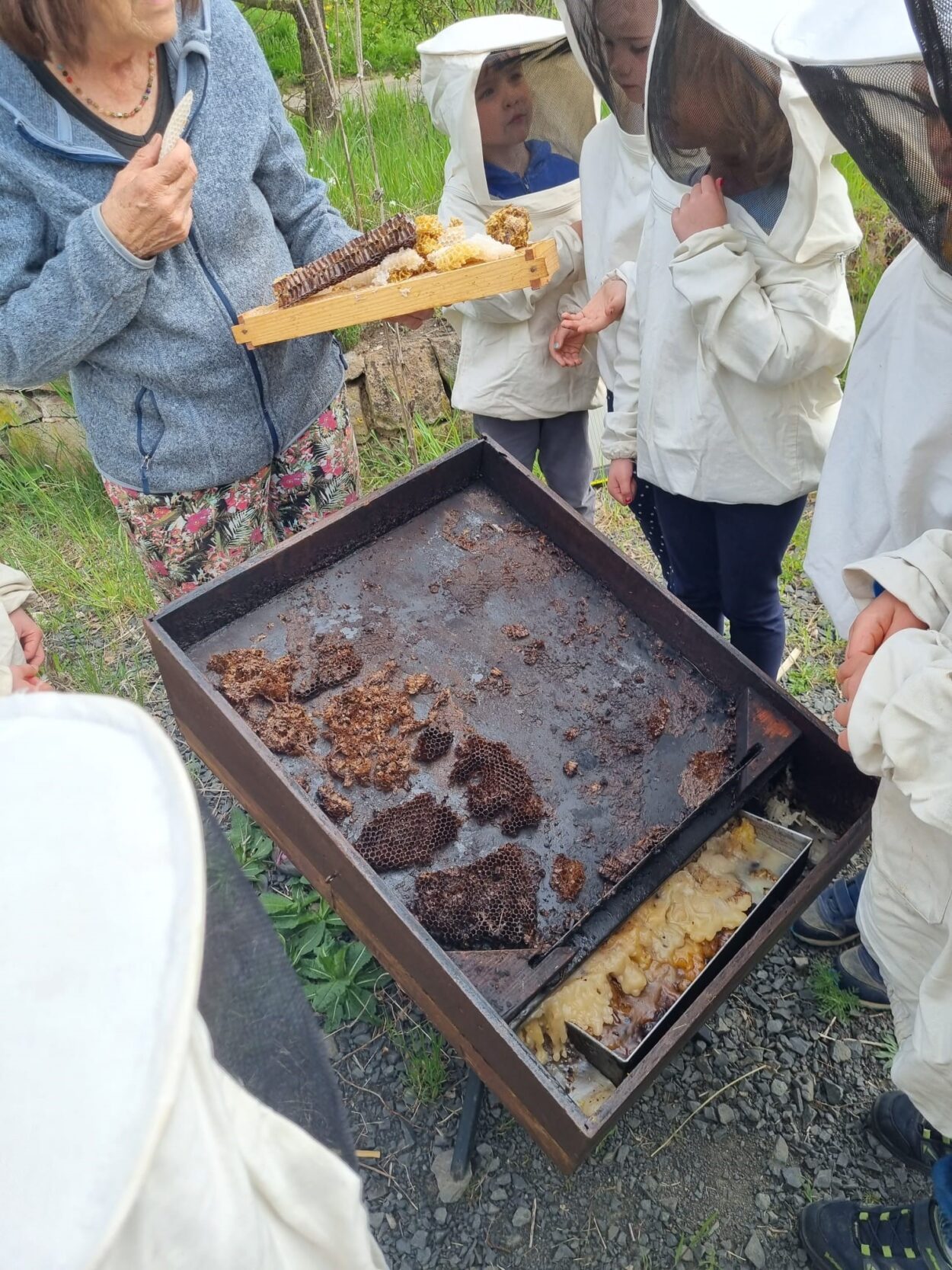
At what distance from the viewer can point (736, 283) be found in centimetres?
190

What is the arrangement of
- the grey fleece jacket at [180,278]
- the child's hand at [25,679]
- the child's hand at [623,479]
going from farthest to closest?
the child's hand at [623,479] → the grey fleece jacket at [180,278] → the child's hand at [25,679]

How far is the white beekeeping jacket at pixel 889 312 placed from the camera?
48.2 inches

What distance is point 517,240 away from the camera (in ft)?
7.77

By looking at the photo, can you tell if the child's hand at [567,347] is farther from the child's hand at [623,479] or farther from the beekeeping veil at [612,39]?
the beekeeping veil at [612,39]

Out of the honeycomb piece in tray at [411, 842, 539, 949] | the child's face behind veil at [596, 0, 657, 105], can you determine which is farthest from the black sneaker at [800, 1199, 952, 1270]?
the child's face behind veil at [596, 0, 657, 105]

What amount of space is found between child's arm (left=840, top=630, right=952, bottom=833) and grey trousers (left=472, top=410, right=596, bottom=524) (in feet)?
5.66

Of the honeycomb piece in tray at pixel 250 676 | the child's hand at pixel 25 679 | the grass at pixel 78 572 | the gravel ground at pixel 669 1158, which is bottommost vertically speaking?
the gravel ground at pixel 669 1158

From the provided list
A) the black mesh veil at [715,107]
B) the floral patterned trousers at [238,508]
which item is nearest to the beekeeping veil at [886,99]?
the black mesh veil at [715,107]

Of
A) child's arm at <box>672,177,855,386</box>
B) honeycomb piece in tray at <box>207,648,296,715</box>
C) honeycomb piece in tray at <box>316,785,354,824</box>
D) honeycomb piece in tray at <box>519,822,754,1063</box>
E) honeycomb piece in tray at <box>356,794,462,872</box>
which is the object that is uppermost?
child's arm at <box>672,177,855,386</box>

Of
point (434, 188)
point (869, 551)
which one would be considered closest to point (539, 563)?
point (869, 551)

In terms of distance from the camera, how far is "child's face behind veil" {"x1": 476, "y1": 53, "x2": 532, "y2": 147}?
7.92 ft

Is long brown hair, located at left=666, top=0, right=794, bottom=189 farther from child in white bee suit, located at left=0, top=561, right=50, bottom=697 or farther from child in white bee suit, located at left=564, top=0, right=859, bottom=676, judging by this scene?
child in white bee suit, located at left=0, top=561, right=50, bottom=697

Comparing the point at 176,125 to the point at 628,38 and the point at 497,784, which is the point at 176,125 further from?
the point at 497,784

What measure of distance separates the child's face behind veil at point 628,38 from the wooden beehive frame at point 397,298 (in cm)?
44
